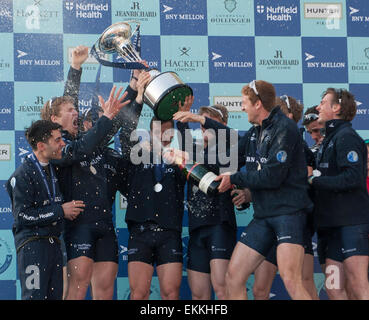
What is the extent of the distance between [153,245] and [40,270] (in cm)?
84

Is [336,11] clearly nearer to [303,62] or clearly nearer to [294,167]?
[303,62]

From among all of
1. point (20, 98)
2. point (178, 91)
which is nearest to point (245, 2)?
point (178, 91)

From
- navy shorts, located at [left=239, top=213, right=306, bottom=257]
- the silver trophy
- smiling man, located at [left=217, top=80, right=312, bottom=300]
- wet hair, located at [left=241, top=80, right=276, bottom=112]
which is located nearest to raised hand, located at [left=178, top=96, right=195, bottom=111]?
the silver trophy

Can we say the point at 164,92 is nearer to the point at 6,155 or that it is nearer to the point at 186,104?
the point at 186,104

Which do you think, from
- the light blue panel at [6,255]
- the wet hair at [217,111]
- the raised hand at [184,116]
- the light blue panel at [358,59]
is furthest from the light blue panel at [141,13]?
the light blue panel at [6,255]

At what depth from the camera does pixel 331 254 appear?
4109 mm

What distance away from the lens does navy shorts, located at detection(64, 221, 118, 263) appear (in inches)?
165

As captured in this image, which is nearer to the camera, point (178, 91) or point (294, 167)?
point (294, 167)

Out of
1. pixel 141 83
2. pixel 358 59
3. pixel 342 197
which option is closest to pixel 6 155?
pixel 141 83

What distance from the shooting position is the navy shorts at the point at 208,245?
4.29 meters

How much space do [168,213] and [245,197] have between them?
1.75ft

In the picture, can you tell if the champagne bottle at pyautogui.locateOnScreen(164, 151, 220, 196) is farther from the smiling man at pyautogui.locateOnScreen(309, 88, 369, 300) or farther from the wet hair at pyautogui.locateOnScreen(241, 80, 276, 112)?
the smiling man at pyautogui.locateOnScreen(309, 88, 369, 300)

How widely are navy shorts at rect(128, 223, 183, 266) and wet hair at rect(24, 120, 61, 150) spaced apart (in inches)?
34.4
